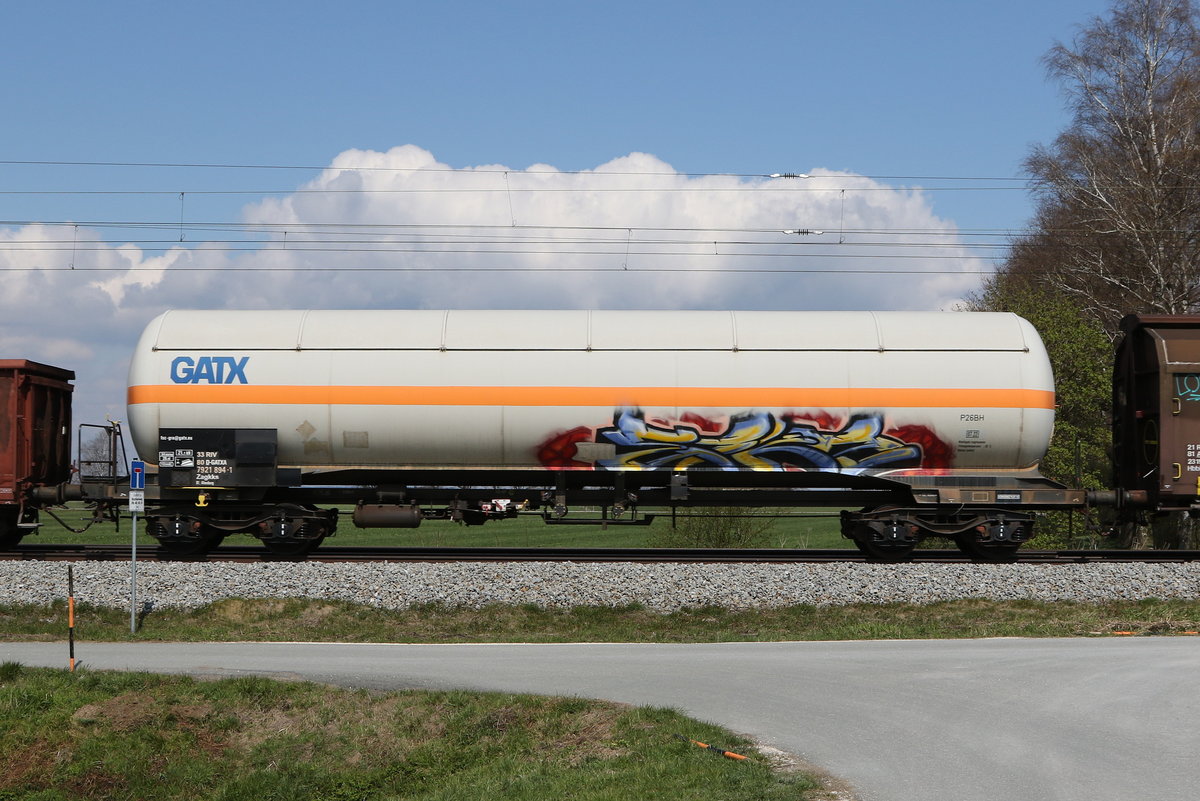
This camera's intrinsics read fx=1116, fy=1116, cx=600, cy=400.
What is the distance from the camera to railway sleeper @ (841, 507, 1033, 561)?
1936 centimetres

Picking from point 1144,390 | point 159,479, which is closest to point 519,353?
point 159,479

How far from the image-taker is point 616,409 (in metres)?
18.8

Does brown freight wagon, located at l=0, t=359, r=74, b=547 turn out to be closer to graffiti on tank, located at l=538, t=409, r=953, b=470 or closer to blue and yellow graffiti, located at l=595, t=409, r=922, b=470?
graffiti on tank, located at l=538, t=409, r=953, b=470

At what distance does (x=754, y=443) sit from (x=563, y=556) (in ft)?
15.1

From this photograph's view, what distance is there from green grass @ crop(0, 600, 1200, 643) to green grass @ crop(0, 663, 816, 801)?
345cm

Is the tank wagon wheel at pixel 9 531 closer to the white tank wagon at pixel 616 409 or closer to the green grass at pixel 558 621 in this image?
the white tank wagon at pixel 616 409

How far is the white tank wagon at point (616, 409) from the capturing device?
18750mm

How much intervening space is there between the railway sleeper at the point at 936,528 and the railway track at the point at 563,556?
1.46ft

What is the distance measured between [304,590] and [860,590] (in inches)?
333

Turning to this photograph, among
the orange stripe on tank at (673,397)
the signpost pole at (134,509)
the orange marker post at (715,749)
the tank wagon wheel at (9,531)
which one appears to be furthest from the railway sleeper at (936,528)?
the tank wagon wheel at (9,531)

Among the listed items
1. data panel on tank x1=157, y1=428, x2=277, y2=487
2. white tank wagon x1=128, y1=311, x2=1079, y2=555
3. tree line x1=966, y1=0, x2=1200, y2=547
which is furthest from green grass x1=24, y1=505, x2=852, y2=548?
data panel on tank x1=157, y1=428, x2=277, y2=487

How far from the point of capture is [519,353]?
1894 cm

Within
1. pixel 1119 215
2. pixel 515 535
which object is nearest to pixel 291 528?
pixel 1119 215

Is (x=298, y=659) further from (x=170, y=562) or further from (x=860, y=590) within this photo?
(x=860, y=590)
